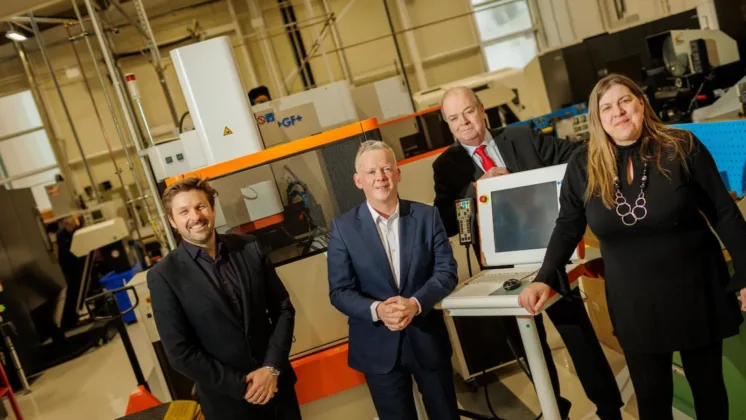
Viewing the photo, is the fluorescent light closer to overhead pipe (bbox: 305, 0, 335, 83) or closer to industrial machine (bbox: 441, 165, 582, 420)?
overhead pipe (bbox: 305, 0, 335, 83)

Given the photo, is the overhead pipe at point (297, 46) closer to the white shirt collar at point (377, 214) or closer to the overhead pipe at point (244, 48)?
the overhead pipe at point (244, 48)

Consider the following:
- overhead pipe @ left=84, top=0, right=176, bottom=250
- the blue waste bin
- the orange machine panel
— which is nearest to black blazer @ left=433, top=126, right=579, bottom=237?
the orange machine panel

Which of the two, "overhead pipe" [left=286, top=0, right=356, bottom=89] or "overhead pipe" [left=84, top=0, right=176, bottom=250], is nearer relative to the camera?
"overhead pipe" [left=84, top=0, right=176, bottom=250]

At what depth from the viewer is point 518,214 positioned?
2.00 metres

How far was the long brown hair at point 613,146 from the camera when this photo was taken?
4.78ft

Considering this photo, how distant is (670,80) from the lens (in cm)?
398

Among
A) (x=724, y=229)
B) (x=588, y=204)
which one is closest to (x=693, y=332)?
(x=724, y=229)

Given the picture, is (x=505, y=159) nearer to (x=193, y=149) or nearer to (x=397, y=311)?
(x=397, y=311)

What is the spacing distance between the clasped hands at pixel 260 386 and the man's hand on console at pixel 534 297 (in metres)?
0.89

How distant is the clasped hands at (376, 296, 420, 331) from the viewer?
182 centimetres

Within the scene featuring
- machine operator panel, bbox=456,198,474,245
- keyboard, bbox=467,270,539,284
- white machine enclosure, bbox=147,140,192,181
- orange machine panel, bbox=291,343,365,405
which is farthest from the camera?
white machine enclosure, bbox=147,140,192,181

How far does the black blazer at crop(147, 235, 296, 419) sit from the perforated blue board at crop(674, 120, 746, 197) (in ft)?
6.10

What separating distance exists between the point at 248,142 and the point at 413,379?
1408mm

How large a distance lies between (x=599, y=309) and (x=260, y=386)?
1.99 metres
